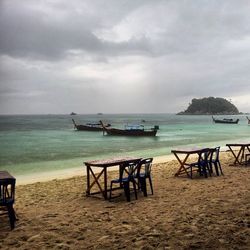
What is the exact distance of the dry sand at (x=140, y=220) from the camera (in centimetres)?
521

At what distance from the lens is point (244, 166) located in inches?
528

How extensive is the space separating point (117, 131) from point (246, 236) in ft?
171

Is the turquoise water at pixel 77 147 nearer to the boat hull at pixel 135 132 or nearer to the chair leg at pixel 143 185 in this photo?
the boat hull at pixel 135 132

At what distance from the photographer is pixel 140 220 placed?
637 cm

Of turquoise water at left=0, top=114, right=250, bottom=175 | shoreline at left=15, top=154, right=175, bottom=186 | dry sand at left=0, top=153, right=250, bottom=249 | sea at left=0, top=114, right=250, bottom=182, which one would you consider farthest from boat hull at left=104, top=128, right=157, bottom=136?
dry sand at left=0, top=153, right=250, bottom=249

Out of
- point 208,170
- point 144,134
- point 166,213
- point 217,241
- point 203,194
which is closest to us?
point 217,241

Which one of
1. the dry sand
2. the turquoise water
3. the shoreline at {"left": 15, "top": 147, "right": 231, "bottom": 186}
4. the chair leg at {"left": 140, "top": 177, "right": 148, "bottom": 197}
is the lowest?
the turquoise water

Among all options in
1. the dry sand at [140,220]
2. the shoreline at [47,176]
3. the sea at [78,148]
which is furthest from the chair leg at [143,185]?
the sea at [78,148]

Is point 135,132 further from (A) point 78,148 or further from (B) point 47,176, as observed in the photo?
(B) point 47,176

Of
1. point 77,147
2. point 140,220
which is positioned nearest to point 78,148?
point 77,147

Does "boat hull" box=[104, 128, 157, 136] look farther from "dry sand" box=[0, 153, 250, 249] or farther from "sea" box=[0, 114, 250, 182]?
"dry sand" box=[0, 153, 250, 249]

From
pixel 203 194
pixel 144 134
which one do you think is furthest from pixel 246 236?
pixel 144 134

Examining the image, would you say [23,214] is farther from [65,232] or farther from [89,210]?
[65,232]

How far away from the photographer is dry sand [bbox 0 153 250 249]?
5.21 metres
